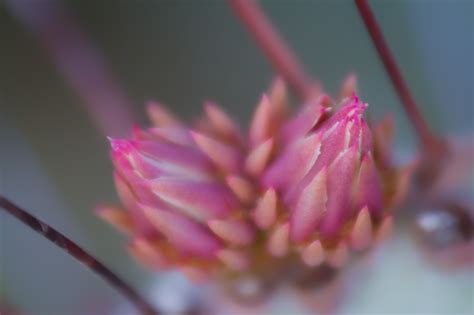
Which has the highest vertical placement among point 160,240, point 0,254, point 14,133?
point 14,133

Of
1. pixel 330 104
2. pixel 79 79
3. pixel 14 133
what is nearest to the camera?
pixel 330 104

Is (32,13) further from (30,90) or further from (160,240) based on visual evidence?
(160,240)

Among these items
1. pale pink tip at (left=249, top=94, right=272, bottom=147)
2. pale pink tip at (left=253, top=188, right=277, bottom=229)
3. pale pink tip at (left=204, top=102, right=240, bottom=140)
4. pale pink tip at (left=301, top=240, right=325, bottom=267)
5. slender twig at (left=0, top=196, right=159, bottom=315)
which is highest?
pale pink tip at (left=204, top=102, right=240, bottom=140)

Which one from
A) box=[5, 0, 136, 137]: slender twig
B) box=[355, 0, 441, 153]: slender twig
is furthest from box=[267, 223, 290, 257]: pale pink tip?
box=[5, 0, 136, 137]: slender twig

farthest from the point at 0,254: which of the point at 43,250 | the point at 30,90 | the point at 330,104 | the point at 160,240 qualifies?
the point at 330,104

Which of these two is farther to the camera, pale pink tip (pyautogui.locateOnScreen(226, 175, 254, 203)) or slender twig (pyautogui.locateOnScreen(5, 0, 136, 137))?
slender twig (pyautogui.locateOnScreen(5, 0, 136, 137))

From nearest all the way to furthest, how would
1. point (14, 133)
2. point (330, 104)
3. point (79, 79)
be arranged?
point (330, 104)
point (79, 79)
point (14, 133)

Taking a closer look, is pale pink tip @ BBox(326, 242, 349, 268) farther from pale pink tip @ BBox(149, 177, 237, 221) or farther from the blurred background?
the blurred background

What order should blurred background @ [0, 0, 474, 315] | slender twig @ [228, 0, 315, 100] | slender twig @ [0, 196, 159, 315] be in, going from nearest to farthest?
slender twig @ [0, 196, 159, 315] → slender twig @ [228, 0, 315, 100] → blurred background @ [0, 0, 474, 315]
